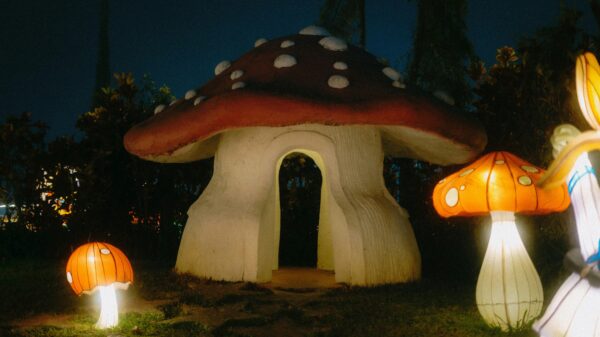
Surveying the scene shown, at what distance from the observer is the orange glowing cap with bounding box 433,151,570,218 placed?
5227mm

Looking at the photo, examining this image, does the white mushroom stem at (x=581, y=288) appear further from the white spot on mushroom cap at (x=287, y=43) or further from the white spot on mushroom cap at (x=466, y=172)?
the white spot on mushroom cap at (x=287, y=43)

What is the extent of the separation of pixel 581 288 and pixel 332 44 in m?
5.40

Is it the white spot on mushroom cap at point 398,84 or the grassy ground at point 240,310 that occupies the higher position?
the white spot on mushroom cap at point 398,84

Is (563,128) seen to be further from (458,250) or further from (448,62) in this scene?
(448,62)

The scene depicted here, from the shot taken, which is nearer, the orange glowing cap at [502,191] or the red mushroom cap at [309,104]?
the orange glowing cap at [502,191]

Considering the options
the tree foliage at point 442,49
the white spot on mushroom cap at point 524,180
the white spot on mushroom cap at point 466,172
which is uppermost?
the tree foliage at point 442,49

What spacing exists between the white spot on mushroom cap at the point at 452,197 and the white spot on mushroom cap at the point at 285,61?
2.99 meters

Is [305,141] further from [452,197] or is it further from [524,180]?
[524,180]

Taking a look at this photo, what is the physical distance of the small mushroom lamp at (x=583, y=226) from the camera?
3.62m

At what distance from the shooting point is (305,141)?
26.8 feet

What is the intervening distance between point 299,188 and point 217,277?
15.3 feet

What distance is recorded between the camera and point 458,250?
34.8 ft

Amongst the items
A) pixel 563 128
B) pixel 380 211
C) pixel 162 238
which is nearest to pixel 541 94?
pixel 380 211

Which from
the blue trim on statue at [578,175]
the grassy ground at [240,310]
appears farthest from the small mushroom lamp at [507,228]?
the blue trim on statue at [578,175]
